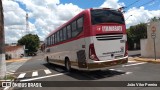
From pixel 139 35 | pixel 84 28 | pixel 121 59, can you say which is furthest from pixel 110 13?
pixel 139 35

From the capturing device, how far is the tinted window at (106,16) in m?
14.0

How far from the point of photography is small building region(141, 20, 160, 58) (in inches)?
953

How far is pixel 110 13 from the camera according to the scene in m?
14.5

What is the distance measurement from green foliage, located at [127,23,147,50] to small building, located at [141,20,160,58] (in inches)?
1880

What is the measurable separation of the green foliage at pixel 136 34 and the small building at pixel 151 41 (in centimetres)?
4775

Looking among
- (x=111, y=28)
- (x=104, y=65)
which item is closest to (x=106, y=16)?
(x=111, y=28)

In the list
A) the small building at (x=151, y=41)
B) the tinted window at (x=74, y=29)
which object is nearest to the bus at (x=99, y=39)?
the tinted window at (x=74, y=29)

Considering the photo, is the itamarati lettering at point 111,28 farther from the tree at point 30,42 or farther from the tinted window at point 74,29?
the tree at point 30,42

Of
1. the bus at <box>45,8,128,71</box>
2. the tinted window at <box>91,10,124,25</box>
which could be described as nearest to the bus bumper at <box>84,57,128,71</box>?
the bus at <box>45,8,128,71</box>

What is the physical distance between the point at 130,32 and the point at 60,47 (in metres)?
59.3

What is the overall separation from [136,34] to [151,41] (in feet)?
168

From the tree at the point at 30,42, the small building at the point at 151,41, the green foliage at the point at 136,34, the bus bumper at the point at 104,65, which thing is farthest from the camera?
the tree at the point at 30,42

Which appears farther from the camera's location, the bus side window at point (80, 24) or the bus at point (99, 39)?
the bus side window at point (80, 24)

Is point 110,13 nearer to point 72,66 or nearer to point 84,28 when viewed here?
point 84,28
